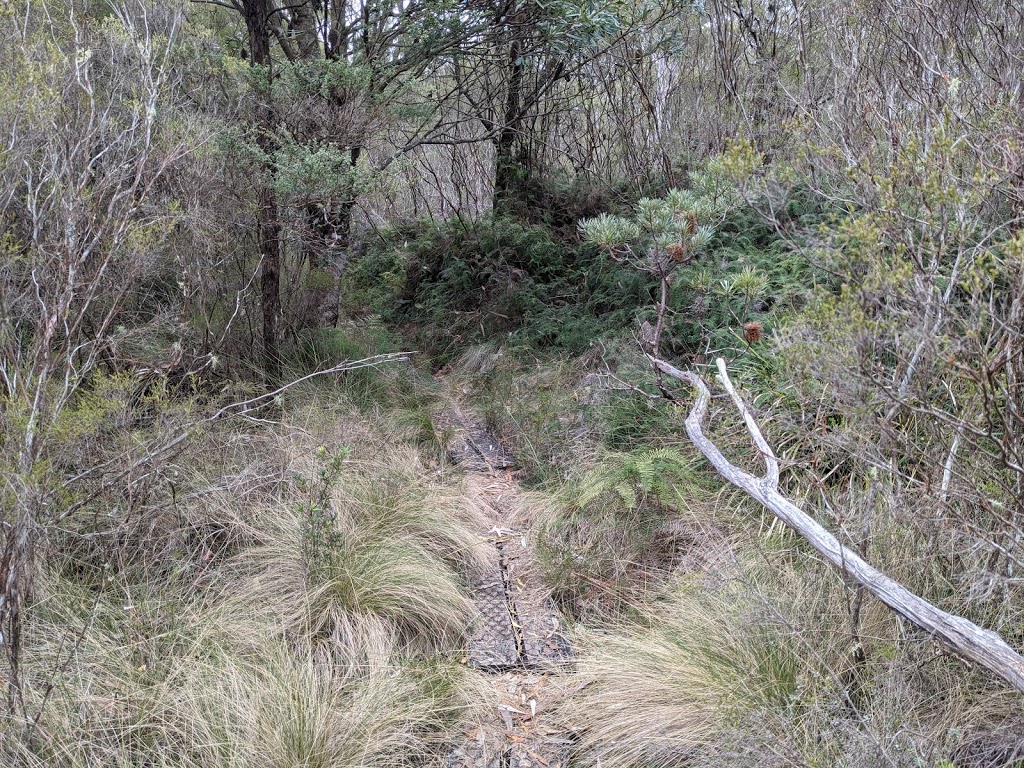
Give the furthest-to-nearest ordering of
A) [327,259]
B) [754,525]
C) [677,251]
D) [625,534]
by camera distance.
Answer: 1. [327,259]
2. [677,251]
3. [625,534]
4. [754,525]

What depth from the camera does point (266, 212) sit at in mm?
5703

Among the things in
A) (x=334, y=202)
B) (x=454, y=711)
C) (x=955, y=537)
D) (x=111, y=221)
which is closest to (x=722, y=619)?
(x=955, y=537)

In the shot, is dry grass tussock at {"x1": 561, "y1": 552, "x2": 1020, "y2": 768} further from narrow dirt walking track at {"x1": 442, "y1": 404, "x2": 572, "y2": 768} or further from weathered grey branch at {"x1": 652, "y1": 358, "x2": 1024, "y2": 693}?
weathered grey branch at {"x1": 652, "y1": 358, "x2": 1024, "y2": 693}

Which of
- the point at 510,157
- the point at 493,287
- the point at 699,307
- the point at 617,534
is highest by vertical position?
the point at 510,157

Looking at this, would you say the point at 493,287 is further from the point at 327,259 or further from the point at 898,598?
the point at 898,598

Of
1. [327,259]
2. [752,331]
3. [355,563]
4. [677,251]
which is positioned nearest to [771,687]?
[355,563]

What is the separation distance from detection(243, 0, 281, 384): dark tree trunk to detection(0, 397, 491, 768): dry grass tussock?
1409 mm

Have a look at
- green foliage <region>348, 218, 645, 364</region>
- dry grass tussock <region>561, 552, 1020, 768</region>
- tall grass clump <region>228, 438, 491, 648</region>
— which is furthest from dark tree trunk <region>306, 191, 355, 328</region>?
dry grass tussock <region>561, 552, 1020, 768</region>

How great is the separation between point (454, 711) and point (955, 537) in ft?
6.82

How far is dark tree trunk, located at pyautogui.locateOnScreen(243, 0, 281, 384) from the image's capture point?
18.1ft

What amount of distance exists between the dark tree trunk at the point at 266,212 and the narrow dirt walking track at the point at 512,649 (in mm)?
1942

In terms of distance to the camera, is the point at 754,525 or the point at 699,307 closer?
the point at 754,525

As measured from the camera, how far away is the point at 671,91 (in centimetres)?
851

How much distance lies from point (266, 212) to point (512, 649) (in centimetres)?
363
